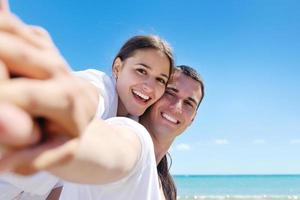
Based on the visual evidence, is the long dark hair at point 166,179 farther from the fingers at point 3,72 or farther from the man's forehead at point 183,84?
the fingers at point 3,72

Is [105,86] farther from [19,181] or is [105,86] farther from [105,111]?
[19,181]

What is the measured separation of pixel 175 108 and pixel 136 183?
72.0 inches

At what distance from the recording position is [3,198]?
195 cm

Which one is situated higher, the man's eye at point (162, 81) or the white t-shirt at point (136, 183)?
the man's eye at point (162, 81)

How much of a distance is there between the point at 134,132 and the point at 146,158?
88mm

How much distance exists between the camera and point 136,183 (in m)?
1.17

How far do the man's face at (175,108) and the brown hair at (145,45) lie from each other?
0.14m

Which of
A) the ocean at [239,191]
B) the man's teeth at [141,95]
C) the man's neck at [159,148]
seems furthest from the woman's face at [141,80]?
the ocean at [239,191]

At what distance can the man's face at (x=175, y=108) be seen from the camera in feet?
9.37

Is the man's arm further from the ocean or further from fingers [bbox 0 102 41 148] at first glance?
the ocean

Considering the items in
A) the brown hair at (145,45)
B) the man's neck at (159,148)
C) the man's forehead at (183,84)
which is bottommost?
the man's neck at (159,148)

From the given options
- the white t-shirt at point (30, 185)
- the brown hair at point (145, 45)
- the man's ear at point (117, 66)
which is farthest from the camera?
the man's ear at point (117, 66)

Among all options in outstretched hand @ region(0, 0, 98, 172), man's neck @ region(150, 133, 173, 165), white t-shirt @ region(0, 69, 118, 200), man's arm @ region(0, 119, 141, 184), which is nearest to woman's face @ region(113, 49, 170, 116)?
man's neck @ region(150, 133, 173, 165)

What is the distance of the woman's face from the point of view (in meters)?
2.63
